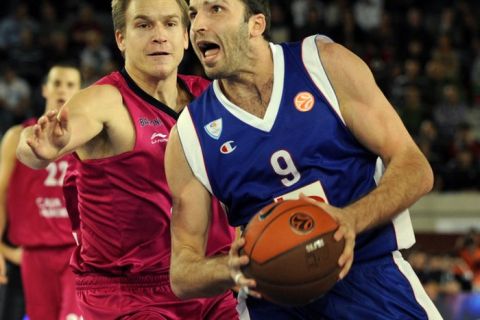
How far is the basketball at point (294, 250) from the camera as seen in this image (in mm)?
3482

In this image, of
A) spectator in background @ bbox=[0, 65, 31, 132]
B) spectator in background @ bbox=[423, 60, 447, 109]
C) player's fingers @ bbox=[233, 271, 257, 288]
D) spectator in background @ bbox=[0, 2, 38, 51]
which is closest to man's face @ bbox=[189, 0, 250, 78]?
player's fingers @ bbox=[233, 271, 257, 288]

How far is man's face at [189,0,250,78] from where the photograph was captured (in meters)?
4.16

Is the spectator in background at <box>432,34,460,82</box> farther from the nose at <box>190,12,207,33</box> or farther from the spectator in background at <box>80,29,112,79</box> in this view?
the nose at <box>190,12,207,33</box>

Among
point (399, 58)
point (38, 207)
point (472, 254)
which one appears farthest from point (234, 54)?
point (399, 58)

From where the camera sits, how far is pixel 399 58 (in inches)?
715

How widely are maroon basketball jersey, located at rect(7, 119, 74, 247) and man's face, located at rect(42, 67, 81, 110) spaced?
0.23 meters

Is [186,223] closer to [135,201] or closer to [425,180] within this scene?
[135,201]

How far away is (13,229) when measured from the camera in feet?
26.0

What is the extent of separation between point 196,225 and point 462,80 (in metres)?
14.4

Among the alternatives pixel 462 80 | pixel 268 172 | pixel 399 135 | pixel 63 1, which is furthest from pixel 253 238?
pixel 63 1

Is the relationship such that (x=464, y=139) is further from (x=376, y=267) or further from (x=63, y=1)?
(x=376, y=267)

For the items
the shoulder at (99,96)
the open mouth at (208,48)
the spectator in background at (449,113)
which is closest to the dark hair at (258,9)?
the open mouth at (208,48)

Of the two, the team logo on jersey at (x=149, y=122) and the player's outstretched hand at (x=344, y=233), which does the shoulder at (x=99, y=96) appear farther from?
the player's outstretched hand at (x=344, y=233)

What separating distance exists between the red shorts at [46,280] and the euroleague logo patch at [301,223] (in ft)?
13.4
